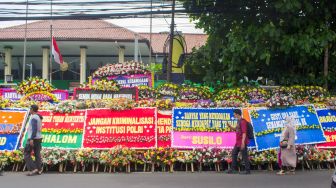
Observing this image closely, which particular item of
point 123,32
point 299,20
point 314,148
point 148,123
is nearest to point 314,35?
point 299,20

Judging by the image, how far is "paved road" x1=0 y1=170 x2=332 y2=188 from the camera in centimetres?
882

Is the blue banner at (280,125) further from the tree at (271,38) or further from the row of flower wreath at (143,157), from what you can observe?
the tree at (271,38)

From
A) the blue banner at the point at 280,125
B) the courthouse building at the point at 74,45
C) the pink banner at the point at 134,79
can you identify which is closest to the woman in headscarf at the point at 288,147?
the blue banner at the point at 280,125

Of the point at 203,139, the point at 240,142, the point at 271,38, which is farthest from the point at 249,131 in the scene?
the point at 271,38

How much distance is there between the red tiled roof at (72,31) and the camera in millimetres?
36719

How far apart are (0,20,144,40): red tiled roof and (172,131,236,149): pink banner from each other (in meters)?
26.3

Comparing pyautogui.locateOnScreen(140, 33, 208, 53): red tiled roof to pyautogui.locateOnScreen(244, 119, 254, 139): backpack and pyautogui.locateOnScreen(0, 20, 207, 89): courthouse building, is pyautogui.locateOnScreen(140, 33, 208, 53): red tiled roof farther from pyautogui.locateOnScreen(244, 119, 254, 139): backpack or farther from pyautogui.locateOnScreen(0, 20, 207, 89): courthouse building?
pyautogui.locateOnScreen(244, 119, 254, 139): backpack

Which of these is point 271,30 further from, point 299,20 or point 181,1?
point 181,1

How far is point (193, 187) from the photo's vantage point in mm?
8586

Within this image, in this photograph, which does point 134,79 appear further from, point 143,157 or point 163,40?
point 163,40

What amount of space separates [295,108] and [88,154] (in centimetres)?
573

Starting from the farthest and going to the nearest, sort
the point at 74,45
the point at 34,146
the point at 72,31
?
the point at 74,45 → the point at 72,31 → the point at 34,146

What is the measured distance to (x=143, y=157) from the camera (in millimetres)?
10711

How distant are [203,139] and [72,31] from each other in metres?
29.4
